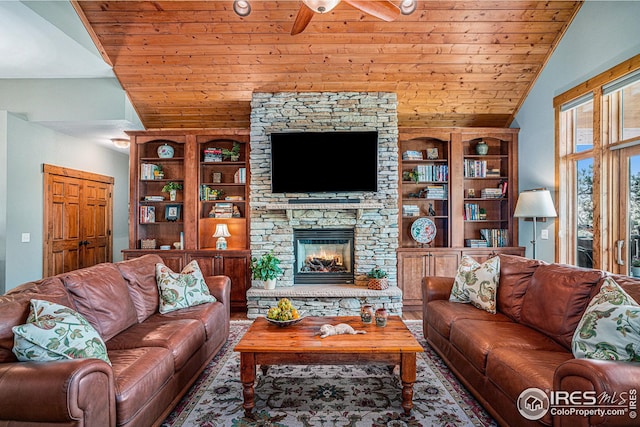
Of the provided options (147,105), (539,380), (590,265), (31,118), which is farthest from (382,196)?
(31,118)

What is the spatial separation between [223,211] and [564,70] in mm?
4790

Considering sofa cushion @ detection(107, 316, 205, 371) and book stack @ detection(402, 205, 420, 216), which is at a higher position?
book stack @ detection(402, 205, 420, 216)

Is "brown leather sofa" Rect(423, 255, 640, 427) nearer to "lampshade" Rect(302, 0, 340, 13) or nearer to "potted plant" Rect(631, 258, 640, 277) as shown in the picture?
"potted plant" Rect(631, 258, 640, 277)

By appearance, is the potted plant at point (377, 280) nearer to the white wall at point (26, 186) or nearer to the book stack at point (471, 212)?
the book stack at point (471, 212)

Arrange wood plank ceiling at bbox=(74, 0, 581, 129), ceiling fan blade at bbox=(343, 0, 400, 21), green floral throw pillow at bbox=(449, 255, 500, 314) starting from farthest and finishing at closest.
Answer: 1. wood plank ceiling at bbox=(74, 0, 581, 129)
2. green floral throw pillow at bbox=(449, 255, 500, 314)
3. ceiling fan blade at bbox=(343, 0, 400, 21)

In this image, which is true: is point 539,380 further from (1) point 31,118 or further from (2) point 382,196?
(1) point 31,118

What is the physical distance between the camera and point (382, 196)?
4.62 meters

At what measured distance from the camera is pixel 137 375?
5.99ft

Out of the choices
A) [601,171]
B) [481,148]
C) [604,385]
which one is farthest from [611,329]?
[481,148]

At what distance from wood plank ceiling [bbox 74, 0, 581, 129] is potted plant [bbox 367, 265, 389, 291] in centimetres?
240

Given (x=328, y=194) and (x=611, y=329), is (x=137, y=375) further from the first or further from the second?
(x=328, y=194)

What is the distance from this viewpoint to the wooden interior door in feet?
16.6

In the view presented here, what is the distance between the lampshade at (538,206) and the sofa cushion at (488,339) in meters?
1.90

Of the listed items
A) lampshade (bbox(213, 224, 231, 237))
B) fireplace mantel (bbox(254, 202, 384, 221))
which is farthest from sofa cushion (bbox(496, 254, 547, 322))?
lampshade (bbox(213, 224, 231, 237))
